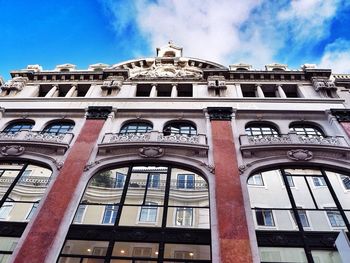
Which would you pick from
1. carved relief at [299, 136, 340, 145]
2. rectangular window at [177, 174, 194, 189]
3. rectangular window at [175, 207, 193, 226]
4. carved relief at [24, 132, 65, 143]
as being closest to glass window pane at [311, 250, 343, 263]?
rectangular window at [175, 207, 193, 226]

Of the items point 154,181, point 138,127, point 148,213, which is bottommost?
point 148,213

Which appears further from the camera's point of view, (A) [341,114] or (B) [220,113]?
(B) [220,113]

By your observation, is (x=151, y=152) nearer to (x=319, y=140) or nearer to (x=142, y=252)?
(x=142, y=252)

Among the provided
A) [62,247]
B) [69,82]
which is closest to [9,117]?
[69,82]

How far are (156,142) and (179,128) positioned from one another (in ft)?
10.5

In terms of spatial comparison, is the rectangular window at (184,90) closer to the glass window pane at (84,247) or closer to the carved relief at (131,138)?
the carved relief at (131,138)

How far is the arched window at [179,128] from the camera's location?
60.1 feet

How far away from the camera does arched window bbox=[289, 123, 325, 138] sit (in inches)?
703

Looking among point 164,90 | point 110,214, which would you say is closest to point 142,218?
point 110,214

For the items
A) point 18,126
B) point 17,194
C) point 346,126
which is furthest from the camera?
point 18,126

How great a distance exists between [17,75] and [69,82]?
4.86 m

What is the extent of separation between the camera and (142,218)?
40.9 ft

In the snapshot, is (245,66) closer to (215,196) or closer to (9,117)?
(215,196)

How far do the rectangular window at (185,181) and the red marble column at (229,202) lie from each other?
51.0 inches
